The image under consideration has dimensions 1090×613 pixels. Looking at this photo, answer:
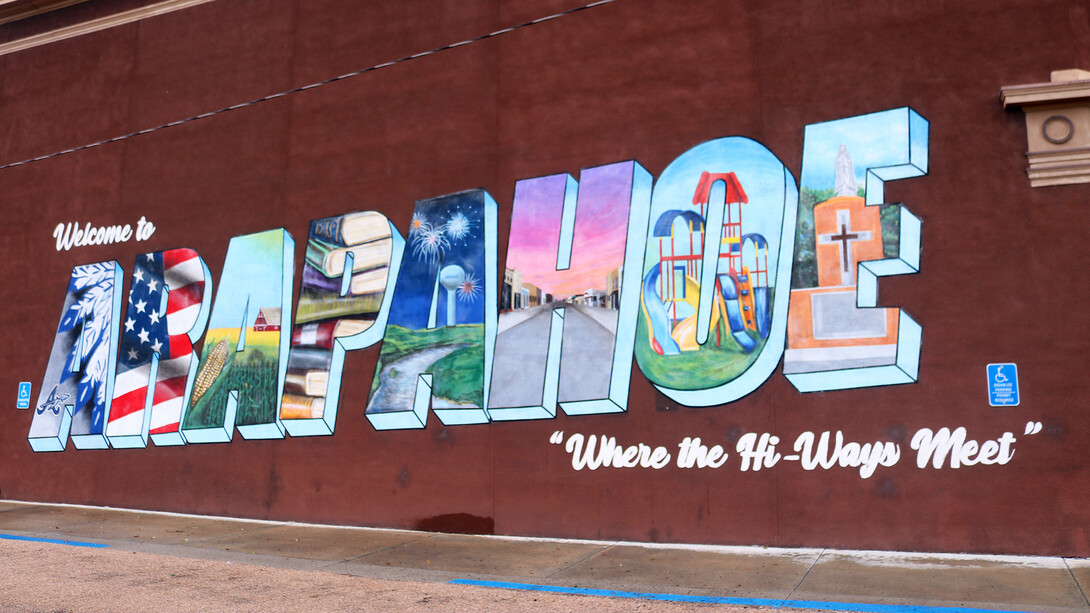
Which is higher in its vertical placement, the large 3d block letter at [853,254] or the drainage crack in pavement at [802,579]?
the large 3d block letter at [853,254]

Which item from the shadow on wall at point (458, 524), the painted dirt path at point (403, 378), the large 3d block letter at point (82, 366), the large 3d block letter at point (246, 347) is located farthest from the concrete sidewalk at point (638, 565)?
the large 3d block letter at point (82, 366)

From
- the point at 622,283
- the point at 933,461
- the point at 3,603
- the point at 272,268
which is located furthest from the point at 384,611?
the point at 272,268

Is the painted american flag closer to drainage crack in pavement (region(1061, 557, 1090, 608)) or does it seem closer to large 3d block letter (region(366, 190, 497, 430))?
large 3d block letter (region(366, 190, 497, 430))

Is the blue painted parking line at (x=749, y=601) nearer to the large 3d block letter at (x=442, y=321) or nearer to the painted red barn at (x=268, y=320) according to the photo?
the large 3d block letter at (x=442, y=321)

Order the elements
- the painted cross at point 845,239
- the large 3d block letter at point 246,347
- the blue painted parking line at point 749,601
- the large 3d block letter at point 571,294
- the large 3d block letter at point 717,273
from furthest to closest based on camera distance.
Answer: the large 3d block letter at point 246,347 → the large 3d block letter at point 571,294 → the large 3d block letter at point 717,273 → the painted cross at point 845,239 → the blue painted parking line at point 749,601

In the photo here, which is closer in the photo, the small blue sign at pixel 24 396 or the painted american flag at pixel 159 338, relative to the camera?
the painted american flag at pixel 159 338

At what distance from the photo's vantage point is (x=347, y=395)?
Answer: 422 inches

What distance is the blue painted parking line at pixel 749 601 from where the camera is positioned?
6.14 m

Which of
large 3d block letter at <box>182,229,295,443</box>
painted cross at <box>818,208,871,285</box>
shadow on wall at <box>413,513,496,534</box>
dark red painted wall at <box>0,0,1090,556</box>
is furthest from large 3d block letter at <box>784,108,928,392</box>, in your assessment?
large 3d block letter at <box>182,229,295,443</box>

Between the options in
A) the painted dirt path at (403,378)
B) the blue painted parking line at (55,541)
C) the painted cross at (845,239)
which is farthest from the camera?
the painted dirt path at (403,378)

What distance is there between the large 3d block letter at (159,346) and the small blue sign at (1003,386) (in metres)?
9.60

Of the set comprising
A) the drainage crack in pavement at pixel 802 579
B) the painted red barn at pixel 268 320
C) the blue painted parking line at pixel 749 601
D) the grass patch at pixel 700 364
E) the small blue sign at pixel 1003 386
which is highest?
the painted red barn at pixel 268 320

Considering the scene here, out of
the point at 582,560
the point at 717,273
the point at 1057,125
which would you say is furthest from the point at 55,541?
the point at 1057,125

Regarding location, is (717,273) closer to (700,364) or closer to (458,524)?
(700,364)
